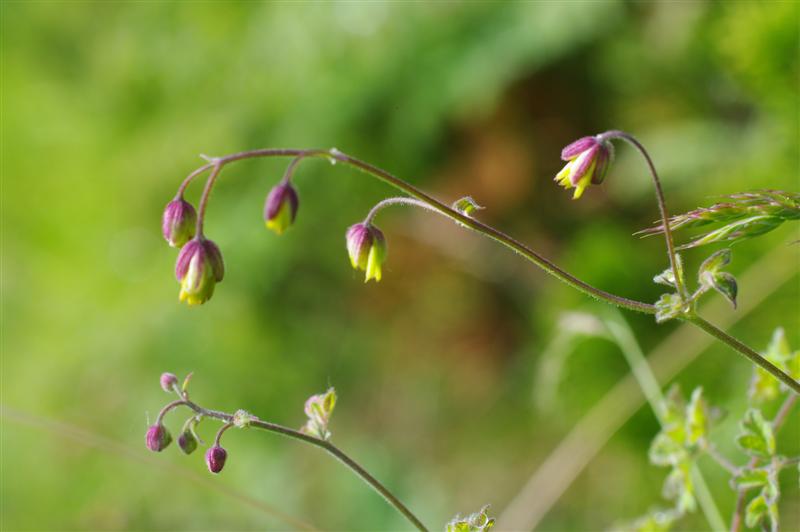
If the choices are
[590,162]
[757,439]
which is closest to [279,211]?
[590,162]

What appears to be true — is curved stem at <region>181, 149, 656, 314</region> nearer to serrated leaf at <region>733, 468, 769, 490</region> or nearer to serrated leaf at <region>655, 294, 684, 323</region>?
serrated leaf at <region>655, 294, 684, 323</region>

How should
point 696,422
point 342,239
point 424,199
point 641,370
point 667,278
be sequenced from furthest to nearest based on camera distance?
1. point 342,239
2. point 641,370
3. point 696,422
4. point 667,278
5. point 424,199

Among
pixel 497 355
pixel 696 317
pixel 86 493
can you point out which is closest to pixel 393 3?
pixel 497 355

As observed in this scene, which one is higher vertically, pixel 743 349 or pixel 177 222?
pixel 177 222

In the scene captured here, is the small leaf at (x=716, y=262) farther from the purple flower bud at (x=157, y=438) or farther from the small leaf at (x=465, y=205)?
the purple flower bud at (x=157, y=438)

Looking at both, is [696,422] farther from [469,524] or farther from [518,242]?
[518,242]

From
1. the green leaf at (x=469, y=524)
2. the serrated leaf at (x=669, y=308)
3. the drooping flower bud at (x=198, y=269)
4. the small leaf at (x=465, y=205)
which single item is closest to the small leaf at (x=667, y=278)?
the serrated leaf at (x=669, y=308)

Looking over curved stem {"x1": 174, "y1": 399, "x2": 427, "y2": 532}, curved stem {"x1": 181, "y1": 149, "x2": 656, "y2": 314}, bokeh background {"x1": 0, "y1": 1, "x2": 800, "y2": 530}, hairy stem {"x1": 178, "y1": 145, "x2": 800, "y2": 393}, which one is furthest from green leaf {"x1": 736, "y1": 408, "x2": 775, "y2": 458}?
bokeh background {"x1": 0, "y1": 1, "x2": 800, "y2": 530}
